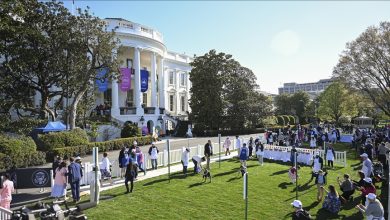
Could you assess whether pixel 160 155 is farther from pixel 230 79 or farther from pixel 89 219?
pixel 230 79

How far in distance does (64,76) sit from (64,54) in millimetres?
1738

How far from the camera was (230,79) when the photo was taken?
46062 millimetres

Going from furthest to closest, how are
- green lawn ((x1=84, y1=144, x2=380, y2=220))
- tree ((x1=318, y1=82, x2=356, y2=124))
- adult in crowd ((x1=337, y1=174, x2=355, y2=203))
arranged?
tree ((x1=318, y1=82, x2=356, y2=124)) < adult in crowd ((x1=337, y1=174, x2=355, y2=203)) < green lawn ((x1=84, y1=144, x2=380, y2=220))

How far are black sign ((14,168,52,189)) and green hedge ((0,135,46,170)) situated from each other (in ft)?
18.4

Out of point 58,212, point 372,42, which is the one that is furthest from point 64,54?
point 372,42

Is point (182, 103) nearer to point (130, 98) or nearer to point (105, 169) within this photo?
point (130, 98)

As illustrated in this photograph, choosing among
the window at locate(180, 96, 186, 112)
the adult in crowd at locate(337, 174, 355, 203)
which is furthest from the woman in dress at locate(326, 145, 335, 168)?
the window at locate(180, 96, 186, 112)

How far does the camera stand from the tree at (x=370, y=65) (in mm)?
38094

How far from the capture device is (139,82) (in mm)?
41250

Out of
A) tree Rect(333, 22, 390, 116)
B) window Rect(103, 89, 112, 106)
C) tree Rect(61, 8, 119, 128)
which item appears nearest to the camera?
tree Rect(61, 8, 119, 128)

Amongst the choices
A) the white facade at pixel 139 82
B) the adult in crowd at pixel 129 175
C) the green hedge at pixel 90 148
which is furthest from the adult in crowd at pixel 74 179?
the white facade at pixel 139 82

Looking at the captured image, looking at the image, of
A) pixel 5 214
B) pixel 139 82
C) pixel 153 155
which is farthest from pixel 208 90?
pixel 5 214

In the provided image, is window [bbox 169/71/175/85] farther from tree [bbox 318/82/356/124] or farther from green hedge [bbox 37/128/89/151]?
green hedge [bbox 37/128/89/151]

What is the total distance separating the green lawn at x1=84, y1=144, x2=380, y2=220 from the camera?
1155cm
